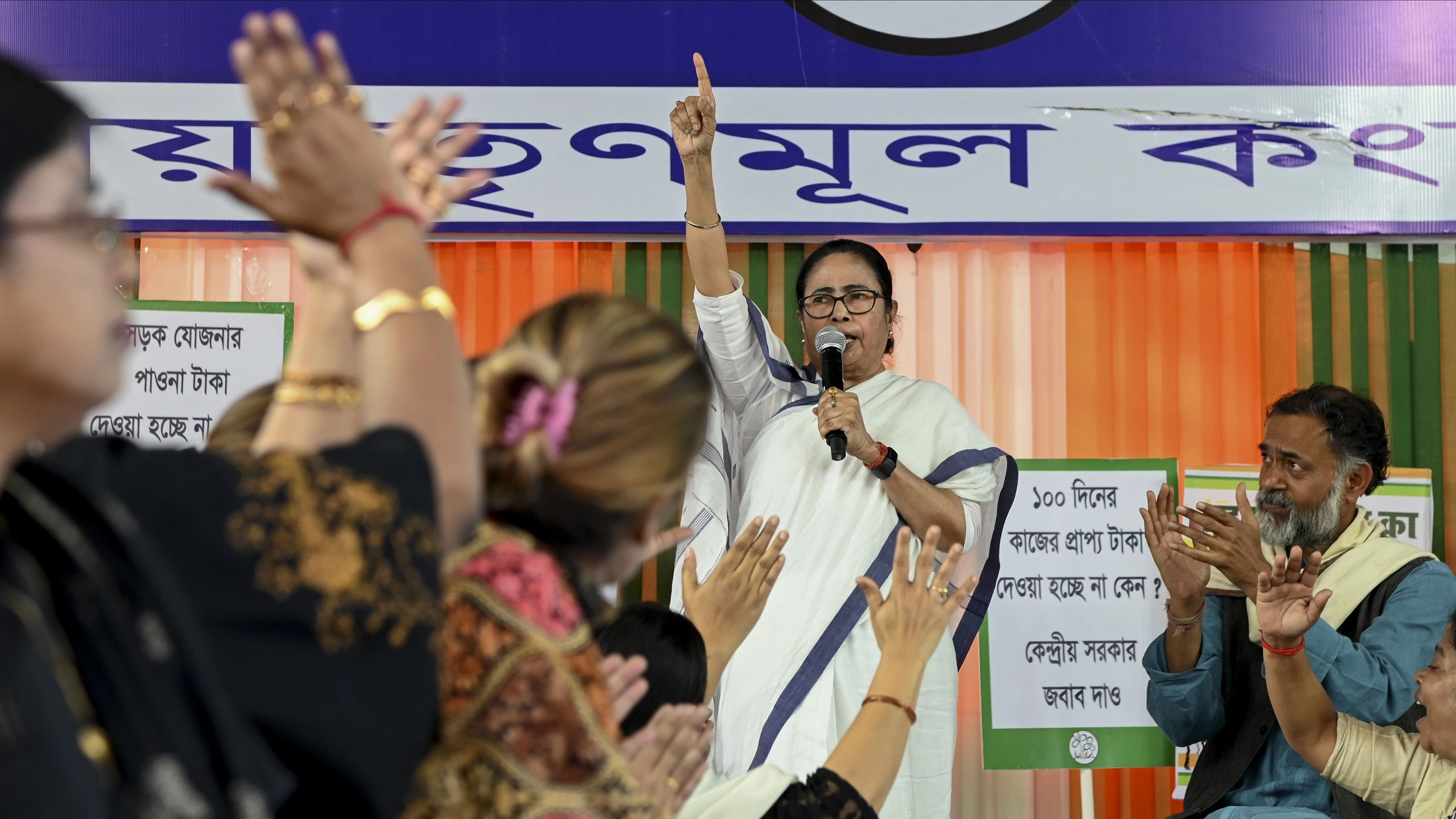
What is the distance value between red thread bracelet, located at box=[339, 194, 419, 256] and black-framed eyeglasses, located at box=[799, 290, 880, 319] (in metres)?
2.21

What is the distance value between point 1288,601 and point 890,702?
1328mm

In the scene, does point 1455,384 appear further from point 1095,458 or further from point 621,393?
point 621,393

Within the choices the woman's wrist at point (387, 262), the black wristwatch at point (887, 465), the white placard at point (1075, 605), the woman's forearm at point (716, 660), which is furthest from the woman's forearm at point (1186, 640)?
the woman's wrist at point (387, 262)

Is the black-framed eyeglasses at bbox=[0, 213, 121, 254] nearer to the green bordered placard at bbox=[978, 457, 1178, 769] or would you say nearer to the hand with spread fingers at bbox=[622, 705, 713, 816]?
the hand with spread fingers at bbox=[622, 705, 713, 816]

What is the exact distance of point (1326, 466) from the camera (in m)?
3.05

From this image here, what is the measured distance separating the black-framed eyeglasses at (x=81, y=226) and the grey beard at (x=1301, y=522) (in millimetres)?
2834

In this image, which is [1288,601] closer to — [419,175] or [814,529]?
[814,529]

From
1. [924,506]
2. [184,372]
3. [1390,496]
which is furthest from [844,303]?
[184,372]

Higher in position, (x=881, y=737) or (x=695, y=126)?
(x=695, y=126)

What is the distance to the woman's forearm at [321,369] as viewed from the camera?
35.3 inches

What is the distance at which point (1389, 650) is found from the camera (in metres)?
2.77

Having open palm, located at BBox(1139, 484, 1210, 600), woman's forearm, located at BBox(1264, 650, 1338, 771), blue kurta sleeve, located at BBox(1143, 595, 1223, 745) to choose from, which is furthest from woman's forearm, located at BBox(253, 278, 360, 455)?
blue kurta sleeve, located at BBox(1143, 595, 1223, 745)

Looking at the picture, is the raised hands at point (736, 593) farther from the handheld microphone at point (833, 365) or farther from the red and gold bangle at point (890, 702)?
the handheld microphone at point (833, 365)

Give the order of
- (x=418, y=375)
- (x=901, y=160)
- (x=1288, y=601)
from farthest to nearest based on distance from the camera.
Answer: (x=901, y=160)
(x=1288, y=601)
(x=418, y=375)
